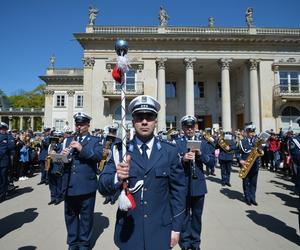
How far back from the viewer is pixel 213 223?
595 cm

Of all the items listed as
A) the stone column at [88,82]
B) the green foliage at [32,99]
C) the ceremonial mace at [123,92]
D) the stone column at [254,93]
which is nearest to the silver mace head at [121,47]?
the ceremonial mace at [123,92]

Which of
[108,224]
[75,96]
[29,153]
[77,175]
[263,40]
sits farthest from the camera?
[75,96]

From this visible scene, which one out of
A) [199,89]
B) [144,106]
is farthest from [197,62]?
[144,106]

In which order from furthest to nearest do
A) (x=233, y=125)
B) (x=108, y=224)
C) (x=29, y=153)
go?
(x=233, y=125)
(x=29, y=153)
(x=108, y=224)

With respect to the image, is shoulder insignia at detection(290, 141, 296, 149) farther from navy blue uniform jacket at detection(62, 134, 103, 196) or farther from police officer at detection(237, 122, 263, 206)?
navy blue uniform jacket at detection(62, 134, 103, 196)

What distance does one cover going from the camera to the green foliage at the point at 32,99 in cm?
7431

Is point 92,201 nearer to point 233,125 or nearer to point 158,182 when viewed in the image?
point 158,182

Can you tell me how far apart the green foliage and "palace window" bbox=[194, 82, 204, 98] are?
5760 cm

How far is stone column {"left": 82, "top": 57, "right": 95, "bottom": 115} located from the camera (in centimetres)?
2628

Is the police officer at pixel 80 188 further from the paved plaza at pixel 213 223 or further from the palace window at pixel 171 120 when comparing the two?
the palace window at pixel 171 120

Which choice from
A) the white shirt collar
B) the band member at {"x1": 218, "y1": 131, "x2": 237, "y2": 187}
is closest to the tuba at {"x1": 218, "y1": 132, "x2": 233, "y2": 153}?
the band member at {"x1": 218, "y1": 131, "x2": 237, "y2": 187}

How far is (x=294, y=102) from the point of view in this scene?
27.2 metres

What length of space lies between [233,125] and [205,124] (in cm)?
369

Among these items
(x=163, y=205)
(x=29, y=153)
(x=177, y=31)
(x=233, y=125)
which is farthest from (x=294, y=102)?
(x=163, y=205)
